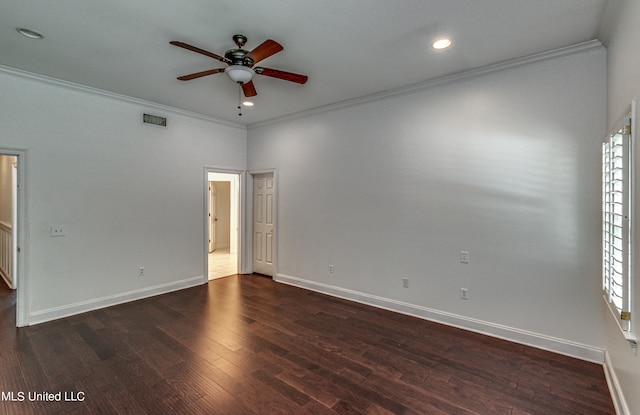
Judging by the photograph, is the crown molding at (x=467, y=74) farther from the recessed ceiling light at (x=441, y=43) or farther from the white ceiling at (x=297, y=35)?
the recessed ceiling light at (x=441, y=43)

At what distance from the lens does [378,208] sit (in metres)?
4.24

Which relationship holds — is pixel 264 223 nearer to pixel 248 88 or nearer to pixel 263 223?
pixel 263 223

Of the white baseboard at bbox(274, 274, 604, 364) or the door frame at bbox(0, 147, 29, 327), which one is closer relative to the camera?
the white baseboard at bbox(274, 274, 604, 364)

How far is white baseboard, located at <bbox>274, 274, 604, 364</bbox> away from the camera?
2.85 metres

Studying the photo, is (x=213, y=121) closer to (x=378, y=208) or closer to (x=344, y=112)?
(x=344, y=112)

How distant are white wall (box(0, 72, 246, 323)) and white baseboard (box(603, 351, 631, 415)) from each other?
211 inches

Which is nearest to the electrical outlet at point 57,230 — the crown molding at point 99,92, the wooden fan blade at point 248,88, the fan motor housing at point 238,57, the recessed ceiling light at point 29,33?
the crown molding at point 99,92

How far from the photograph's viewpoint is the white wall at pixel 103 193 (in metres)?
3.61

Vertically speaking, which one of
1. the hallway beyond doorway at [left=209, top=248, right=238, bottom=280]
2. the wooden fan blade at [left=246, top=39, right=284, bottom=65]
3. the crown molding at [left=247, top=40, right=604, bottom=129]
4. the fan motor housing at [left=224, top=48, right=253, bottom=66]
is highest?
the crown molding at [left=247, top=40, right=604, bottom=129]

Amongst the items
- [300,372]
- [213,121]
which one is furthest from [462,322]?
[213,121]

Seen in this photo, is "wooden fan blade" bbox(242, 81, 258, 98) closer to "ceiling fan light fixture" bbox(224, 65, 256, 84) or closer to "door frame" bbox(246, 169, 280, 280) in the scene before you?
"ceiling fan light fixture" bbox(224, 65, 256, 84)

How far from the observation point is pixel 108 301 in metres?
4.21

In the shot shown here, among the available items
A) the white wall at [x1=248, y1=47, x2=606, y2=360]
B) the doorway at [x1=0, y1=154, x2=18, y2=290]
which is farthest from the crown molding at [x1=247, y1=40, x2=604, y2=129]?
the doorway at [x1=0, y1=154, x2=18, y2=290]

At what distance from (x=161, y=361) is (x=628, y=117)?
410cm
